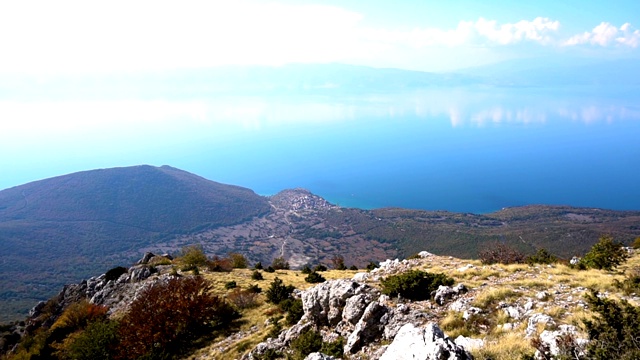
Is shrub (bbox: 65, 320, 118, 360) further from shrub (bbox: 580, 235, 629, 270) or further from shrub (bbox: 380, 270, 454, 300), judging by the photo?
shrub (bbox: 580, 235, 629, 270)

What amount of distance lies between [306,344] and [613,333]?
904cm

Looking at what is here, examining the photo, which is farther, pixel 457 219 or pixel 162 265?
pixel 457 219

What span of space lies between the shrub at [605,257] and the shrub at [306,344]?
14.2m

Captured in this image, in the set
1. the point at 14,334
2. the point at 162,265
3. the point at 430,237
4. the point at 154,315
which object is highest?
the point at 154,315

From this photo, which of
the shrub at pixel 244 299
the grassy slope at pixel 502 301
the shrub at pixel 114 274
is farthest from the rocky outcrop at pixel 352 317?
the shrub at pixel 114 274

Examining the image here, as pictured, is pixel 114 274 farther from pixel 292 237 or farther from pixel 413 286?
pixel 292 237

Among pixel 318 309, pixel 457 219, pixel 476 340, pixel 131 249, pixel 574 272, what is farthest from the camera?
pixel 131 249

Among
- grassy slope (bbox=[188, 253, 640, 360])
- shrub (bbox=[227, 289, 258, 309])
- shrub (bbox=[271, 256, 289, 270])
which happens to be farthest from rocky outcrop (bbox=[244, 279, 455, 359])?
shrub (bbox=[271, 256, 289, 270])

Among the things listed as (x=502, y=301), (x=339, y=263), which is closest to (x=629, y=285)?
(x=502, y=301)

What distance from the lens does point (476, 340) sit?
9.18 metres

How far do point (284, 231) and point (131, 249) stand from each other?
75502mm

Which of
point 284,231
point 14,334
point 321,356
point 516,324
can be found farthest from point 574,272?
point 284,231

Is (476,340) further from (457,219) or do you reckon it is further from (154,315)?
(457,219)

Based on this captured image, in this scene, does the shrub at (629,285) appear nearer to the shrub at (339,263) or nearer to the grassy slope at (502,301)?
the grassy slope at (502,301)
